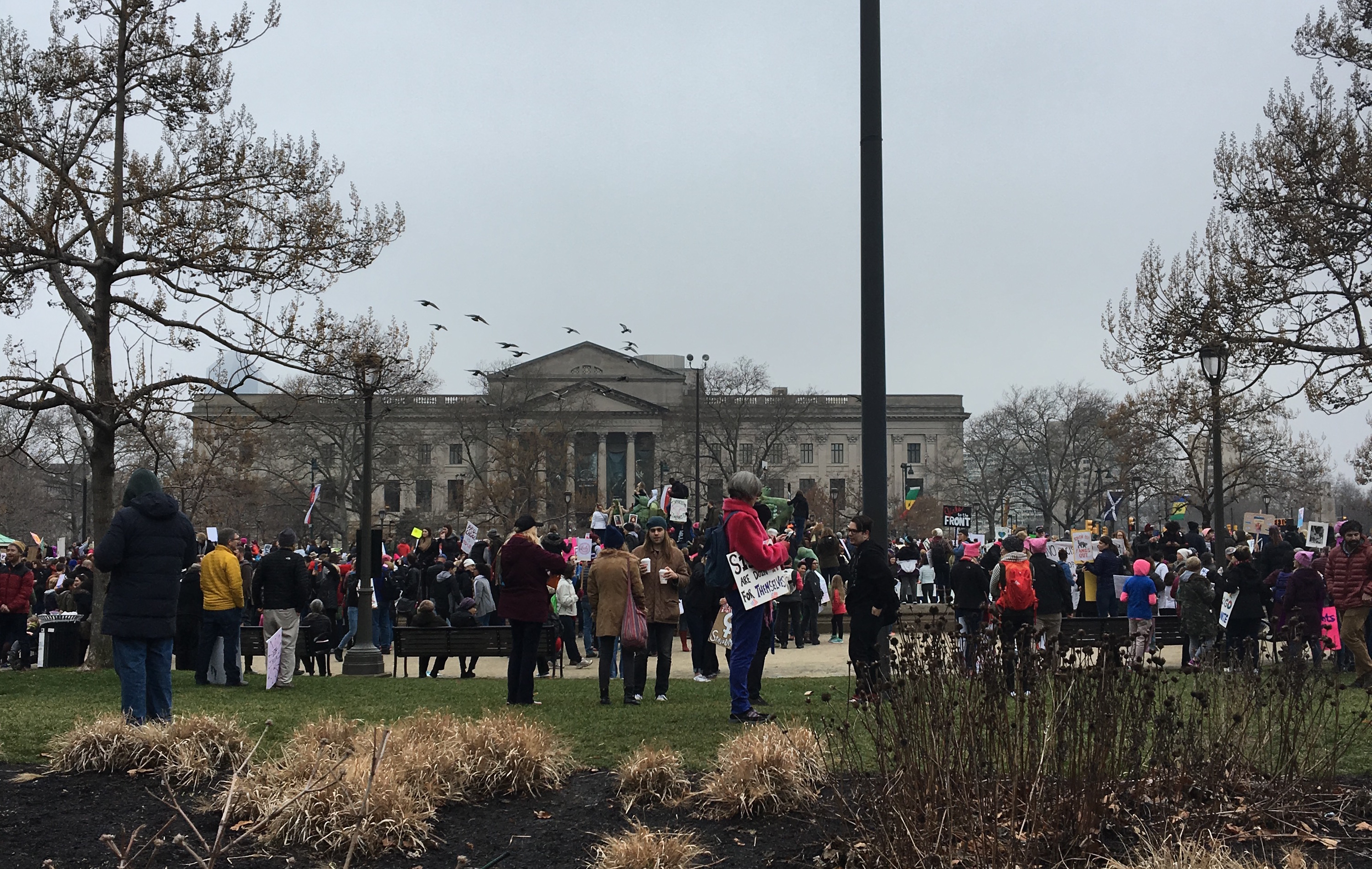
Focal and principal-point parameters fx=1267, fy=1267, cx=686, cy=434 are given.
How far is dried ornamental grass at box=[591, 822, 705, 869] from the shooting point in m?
5.25

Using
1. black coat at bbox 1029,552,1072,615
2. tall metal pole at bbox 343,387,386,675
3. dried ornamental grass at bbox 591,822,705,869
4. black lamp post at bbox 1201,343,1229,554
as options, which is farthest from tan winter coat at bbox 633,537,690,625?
black lamp post at bbox 1201,343,1229,554

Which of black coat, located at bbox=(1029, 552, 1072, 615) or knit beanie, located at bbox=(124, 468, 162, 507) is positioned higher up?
knit beanie, located at bbox=(124, 468, 162, 507)

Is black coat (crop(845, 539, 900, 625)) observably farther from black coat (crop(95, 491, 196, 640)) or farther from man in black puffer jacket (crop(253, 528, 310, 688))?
man in black puffer jacket (crop(253, 528, 310, 688))

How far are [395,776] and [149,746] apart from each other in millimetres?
2152

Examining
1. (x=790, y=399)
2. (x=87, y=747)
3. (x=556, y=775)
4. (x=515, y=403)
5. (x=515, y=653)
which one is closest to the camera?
(x=556, y=775)

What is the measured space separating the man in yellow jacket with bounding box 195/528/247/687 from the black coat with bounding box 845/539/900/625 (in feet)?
22.5

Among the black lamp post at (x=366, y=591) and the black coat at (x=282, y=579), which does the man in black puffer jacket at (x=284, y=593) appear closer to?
the black coat at (x=282, y=579)

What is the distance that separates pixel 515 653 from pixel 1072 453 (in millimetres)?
75803

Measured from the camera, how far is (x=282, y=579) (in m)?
14.0

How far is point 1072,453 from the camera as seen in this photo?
8250cm

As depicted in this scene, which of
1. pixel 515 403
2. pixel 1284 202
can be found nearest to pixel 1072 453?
pixel 515 403

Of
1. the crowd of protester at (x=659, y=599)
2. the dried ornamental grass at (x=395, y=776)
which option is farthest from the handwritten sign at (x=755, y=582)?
the dried ornamental grass at (x=395, y=776)

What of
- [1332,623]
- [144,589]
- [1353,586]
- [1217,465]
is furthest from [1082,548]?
[144,589]

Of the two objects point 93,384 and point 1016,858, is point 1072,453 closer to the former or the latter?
point 93,384
